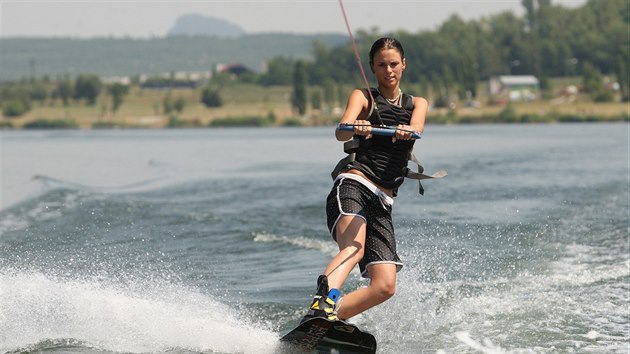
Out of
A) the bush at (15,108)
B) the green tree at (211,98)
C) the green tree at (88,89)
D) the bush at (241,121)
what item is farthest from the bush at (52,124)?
the bush at (241,121)

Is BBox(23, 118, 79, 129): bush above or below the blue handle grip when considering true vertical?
below

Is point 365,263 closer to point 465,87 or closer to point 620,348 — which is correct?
point 620,348

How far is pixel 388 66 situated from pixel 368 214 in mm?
919

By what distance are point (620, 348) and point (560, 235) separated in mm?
6488

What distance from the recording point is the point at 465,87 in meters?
145

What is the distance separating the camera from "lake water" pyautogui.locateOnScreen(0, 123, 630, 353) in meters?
7.03

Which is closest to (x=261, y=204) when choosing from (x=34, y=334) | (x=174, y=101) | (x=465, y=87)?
(x=34, y=334)

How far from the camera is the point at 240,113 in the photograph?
5655 inches

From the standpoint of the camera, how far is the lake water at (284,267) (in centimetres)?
703

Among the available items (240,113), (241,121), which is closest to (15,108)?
(240,113)

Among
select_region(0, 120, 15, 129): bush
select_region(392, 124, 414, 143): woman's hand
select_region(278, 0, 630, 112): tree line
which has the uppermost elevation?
select_region(392, 124, 414, 143): woman's hand

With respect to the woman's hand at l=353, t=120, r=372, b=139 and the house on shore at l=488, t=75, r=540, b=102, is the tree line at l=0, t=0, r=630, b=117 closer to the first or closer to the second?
the house on shore at l=488, t=75, r=540, b=102

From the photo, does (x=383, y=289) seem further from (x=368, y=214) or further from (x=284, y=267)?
(x=284, y=267)

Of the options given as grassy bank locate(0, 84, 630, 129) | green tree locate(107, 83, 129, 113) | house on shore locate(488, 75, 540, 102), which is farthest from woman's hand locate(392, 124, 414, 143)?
green tree locate(107, 83, 129, 113)
